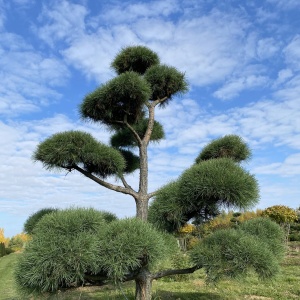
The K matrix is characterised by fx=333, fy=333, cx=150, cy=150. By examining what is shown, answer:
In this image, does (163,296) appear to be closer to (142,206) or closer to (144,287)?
(144,287)

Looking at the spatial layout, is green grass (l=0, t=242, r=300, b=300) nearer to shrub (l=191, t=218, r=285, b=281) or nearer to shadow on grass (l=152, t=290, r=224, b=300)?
shadow on grass (l=152, t=290, r=224, b=300)

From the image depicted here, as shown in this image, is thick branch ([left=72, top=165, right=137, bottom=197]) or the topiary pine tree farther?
thick branch ([left=72, top=165, right=137, bottom=197])

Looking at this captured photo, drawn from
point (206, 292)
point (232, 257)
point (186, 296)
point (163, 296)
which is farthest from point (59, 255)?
point (206, 292)

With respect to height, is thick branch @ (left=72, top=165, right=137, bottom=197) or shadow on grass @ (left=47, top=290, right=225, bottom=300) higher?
thick branch @ (left=72, top=165, right=137, bottom=197)

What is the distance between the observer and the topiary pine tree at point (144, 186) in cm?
272

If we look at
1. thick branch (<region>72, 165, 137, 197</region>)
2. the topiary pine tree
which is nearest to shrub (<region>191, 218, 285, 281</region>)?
the topiary pine tree

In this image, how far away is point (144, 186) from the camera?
4.16 m

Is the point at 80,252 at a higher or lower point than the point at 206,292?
higher

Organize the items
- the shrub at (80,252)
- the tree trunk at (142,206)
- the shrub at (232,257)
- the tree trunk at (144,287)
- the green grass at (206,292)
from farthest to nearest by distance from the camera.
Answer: the green grass at (206,292) → the tree trunk at (142,206) → the tree trunk at (144,287) → the shrub at (232,257) → the shrub at (80,252)

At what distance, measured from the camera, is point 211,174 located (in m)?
3.03

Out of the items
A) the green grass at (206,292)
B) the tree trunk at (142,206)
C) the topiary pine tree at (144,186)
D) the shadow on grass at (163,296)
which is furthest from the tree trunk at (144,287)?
the shadow on grass at (163,296)

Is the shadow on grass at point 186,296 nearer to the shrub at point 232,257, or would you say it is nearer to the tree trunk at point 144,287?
the tree trunk at point 144,287

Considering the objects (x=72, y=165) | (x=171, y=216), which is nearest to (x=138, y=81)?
(x=72, y=165)

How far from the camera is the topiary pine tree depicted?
2725 millimetres
